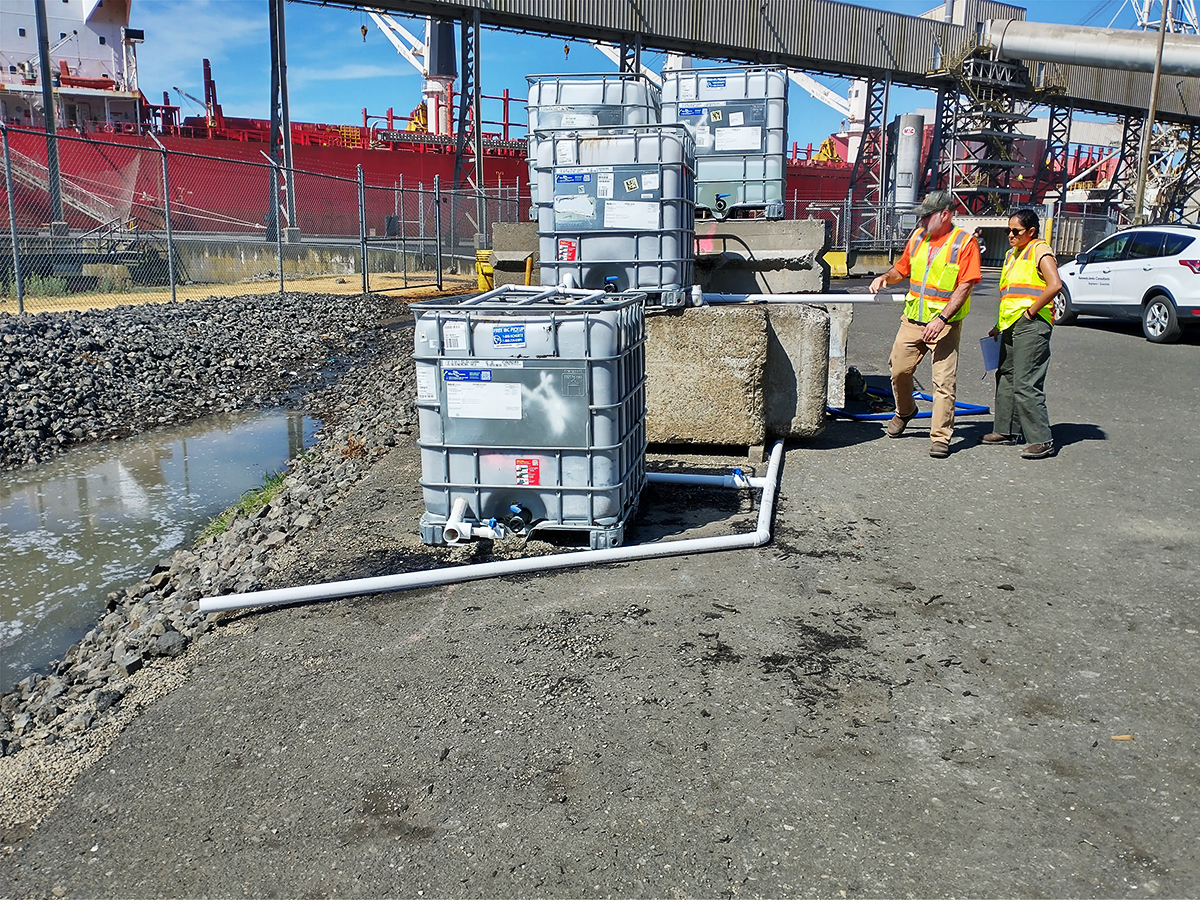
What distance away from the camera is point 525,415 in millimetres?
4871

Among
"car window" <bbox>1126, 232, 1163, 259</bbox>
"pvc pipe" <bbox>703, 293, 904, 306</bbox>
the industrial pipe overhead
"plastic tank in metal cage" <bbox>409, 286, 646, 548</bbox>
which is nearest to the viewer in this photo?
"plastic tank in metal cage" <bbox>409, 286, 646, 548</bbox>

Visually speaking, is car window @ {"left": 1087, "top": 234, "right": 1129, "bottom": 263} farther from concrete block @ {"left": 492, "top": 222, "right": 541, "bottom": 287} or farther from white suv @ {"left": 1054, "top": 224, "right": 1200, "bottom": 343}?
concrete block @ {"left": 492, "top": 222, "right": 541, "bottom": 287}

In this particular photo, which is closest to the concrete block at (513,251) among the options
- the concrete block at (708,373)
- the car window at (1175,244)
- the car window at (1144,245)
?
the concrete block at (708,373)

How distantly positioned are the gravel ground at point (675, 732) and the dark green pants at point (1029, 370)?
5.18ft

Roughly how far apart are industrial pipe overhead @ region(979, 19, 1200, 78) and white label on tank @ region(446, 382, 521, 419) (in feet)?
131

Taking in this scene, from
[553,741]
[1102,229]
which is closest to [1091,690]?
[553,741]

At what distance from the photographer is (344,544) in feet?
17.4

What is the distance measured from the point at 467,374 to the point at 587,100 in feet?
16.9

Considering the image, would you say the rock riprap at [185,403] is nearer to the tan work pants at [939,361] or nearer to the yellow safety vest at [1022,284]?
the tan work pants at [939,361]

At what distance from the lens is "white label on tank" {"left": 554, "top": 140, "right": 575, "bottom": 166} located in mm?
6699

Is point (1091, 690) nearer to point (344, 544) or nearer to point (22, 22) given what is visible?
point (344, 544)

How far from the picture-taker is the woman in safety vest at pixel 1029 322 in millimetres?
6879

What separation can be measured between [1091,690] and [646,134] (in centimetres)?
477

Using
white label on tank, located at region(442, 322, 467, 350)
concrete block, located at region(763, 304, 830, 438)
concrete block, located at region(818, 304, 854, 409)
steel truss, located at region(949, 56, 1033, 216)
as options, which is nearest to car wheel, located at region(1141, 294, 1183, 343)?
concrete block, located at region(818, 304, 854, 409)
